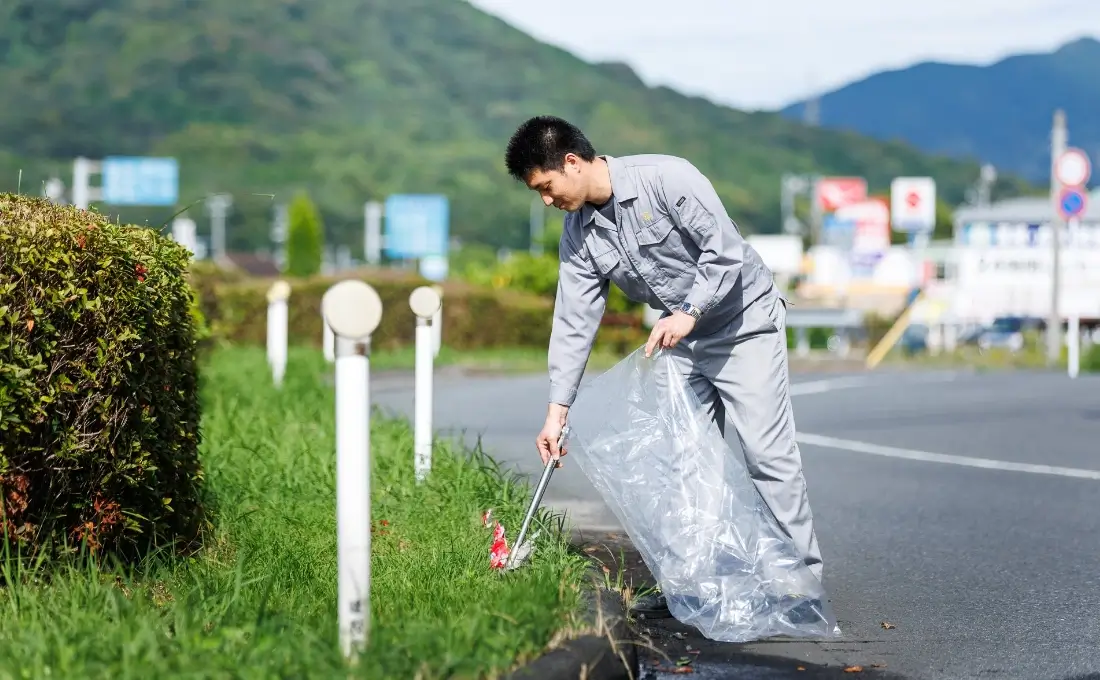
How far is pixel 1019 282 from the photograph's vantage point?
189 ft

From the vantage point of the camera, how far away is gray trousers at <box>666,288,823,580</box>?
16.0 feet

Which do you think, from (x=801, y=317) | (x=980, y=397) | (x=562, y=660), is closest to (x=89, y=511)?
(x=562, y=660)

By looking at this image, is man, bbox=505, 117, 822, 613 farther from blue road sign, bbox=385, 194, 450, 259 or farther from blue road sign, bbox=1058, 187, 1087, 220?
blue road sign, bbox=385, 194, 450, 259

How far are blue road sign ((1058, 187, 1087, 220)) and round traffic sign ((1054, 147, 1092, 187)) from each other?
0.19m

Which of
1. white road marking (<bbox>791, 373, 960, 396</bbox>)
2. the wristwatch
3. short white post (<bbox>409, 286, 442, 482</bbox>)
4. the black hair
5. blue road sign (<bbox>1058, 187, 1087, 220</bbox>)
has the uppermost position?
blue road sign (<bbox>1058, 187, 1087, 220</bbox>)

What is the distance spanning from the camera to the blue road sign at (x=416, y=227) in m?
46.4

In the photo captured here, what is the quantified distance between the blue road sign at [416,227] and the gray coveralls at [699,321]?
136ft

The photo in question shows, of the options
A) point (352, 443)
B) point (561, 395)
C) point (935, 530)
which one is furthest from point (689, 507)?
point (935, 530)

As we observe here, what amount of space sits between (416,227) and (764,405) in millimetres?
42280

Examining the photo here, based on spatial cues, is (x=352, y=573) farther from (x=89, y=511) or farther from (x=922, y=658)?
(x=922, y=658)

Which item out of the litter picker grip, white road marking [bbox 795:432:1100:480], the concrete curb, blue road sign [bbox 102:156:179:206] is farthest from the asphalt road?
blue road sign [bbox 102:156:179:206]

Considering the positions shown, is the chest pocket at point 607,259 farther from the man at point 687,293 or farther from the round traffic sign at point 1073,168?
the round traffic sign at point 1073,168

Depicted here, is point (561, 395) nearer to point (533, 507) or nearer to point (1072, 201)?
point (533, 507)

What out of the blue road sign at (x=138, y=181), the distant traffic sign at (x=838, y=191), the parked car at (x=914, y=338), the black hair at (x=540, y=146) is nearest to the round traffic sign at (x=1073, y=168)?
the parked car at (x=914, y=338)
